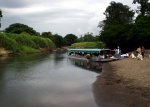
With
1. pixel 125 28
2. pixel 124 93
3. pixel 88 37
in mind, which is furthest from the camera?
pixel 88 37

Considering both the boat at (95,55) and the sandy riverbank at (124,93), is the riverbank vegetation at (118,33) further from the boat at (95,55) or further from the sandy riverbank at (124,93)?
the sandy riverbank at (124,93)

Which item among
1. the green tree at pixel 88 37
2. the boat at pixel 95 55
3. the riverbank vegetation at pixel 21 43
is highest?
the green tree at pixel 88 37

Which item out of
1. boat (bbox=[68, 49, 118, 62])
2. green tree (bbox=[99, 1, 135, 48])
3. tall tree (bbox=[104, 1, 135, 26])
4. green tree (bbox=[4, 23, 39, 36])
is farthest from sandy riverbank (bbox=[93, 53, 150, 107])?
green tree (bbox=[4, 23, 39, 36])

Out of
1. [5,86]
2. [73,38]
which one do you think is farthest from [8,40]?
[73,38]

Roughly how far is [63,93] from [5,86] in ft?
23.5

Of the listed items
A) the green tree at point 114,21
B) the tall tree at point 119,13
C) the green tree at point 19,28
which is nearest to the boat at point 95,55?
the green tree at point 114,21

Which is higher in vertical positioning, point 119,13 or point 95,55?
point 119,13

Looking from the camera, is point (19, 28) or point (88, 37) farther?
point (88, 37)

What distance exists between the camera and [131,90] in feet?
60.8

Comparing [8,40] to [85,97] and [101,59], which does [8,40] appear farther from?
[85,97]

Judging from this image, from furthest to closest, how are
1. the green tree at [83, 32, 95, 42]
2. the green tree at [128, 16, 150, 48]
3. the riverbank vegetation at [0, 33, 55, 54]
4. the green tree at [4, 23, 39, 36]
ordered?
the green tree at [83, 32, 95, 42], the green tree at [4, 23, 39, 36], the riverbank vegetation at [0, 33, 55, 54], the green tree at [128, 16, 150, 48]

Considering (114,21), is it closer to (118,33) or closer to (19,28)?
(118,33)

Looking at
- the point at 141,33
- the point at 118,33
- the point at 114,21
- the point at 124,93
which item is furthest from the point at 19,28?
the point at 124,93

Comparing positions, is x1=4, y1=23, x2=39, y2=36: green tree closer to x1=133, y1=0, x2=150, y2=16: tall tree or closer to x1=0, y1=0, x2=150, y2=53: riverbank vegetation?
x1=0, y1=0, x2=150, y2=53: riverbank vegetation
